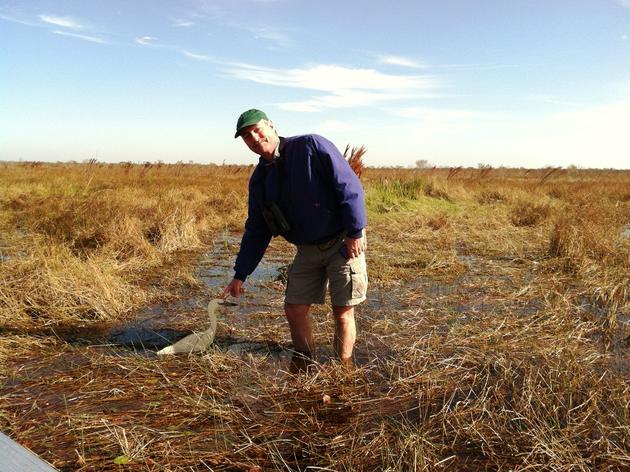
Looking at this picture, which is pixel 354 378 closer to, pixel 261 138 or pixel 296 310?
pixel 296 310

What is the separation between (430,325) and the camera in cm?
409

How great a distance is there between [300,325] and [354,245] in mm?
835

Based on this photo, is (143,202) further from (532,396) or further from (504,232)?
(532,396)

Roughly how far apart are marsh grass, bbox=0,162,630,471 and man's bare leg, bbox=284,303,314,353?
8.4 inches

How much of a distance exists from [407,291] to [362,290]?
94.6 inches

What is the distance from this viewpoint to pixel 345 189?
2.66 m

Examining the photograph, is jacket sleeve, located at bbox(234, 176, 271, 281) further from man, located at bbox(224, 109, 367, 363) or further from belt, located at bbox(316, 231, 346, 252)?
belt, located at bbox(316, 231, 346, 252)

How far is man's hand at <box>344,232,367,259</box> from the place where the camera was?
278 centimetres

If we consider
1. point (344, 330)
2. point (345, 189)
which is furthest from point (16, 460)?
point (344, 330)

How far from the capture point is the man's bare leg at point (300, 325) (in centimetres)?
321

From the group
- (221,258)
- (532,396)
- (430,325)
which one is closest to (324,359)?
(430,325)

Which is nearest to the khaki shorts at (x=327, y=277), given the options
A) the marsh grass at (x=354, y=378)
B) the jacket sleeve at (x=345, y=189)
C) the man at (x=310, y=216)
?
the man at (x=310, y=216)

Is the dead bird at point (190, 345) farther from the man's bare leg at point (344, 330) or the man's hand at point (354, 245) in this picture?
the man's hand at point (354, 245)

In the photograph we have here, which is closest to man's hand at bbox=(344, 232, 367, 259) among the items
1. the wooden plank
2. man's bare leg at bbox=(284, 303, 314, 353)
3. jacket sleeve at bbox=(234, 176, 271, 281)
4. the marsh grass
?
man's bare leg at bbox=(284, 303, 314, 353)
